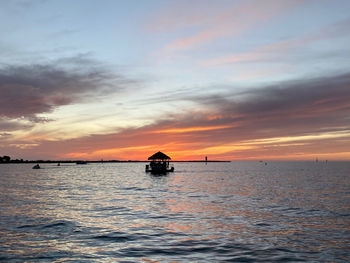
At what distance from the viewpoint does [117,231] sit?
60.7 feet

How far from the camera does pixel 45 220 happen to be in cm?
2227

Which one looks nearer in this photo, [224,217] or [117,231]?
[117,231]

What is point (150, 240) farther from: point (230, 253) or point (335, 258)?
point (335, 258)

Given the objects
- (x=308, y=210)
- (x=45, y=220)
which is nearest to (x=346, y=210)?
(x=308, y=210)

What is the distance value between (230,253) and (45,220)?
14.7 metres

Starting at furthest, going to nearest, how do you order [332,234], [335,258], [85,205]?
1. [85,205]
2. [332,234]
3. [335,258]

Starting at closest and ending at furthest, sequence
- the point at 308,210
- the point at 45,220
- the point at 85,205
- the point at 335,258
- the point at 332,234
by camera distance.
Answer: the point at 335,258
the point at 332,234
the point at 45,220
the point at 308,210
the point at 85,205

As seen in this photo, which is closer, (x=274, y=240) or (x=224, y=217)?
(x=274, y=240)

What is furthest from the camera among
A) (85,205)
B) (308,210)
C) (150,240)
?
(85,205)

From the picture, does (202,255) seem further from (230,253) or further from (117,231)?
(117,231)

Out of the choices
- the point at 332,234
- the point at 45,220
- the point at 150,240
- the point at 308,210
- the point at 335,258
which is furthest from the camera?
the point at 308,210

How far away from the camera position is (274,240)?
16.4 metres

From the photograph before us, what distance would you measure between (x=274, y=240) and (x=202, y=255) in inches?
200

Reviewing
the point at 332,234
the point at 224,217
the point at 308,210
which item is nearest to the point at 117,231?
the point at 224,217
